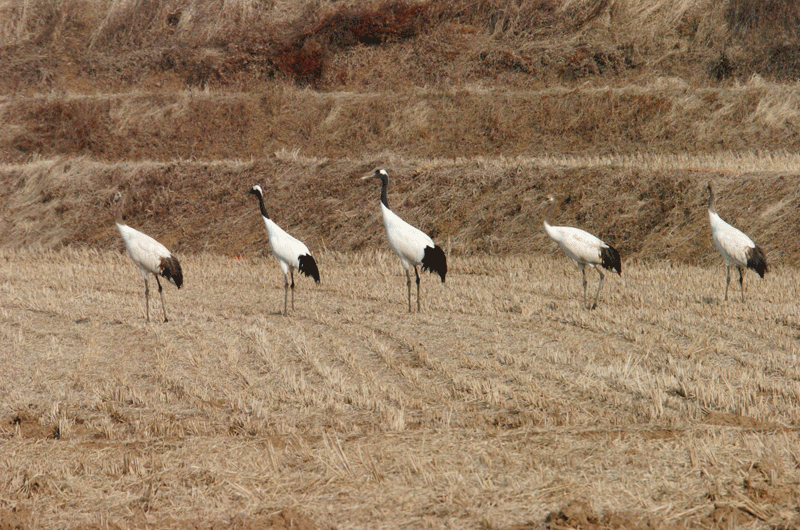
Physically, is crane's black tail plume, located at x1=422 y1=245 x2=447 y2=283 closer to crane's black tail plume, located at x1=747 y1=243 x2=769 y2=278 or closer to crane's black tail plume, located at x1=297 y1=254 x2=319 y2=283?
crane's black tail plume, located at x1=297 y1=254 x2=319 y2=283

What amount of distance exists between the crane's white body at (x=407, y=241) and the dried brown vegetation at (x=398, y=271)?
0.80 metres

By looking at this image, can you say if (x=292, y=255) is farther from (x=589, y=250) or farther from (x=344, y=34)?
(x=344, y=34)

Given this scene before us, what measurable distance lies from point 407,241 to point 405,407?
208 inches

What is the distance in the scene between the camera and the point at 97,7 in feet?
125

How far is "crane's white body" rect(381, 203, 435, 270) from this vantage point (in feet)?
39.1

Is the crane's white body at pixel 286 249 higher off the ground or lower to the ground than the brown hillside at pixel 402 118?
lower

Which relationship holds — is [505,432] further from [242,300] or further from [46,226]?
[46,226]

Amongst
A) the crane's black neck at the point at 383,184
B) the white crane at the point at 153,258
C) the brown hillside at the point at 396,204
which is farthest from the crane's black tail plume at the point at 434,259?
the brown hillside at the point at 396,204

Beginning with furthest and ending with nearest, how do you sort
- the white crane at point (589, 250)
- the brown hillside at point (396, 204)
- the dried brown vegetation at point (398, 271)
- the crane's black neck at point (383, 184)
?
the brown hillside at point (396, 204)
the crane's black neck at point (383, 184)
the white crane at point (589, 250)
the dried brown vegetation at point (398, 271)

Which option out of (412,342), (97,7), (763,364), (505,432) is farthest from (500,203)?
(97,7)

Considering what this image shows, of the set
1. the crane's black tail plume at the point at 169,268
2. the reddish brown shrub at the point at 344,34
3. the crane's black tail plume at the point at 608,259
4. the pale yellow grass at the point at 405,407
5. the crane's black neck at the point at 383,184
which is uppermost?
the reddish brown shrub at the point at 344,34

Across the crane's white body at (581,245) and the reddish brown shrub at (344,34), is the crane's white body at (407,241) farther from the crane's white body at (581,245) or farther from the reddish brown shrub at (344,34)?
the reddish brown shrub at (344,34)

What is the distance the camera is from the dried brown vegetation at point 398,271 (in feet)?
17.5

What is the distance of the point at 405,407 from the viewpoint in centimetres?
693
